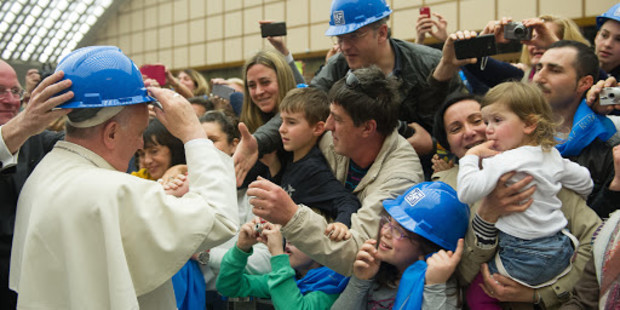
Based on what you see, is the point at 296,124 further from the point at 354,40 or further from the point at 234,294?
the point at 234,294

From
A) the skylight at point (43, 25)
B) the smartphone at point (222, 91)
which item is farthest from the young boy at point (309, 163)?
the skylight at point (43, 25)

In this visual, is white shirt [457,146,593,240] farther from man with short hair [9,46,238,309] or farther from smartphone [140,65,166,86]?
smartphone [140,65,166,86]

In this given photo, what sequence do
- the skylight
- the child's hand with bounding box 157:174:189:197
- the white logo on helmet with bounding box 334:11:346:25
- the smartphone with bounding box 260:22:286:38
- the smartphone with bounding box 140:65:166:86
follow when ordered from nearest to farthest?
the child's hand with bounding box 157:174:189:197 < the white logo on helmet with bounding box 334:11:346:25 < the smartphone with bounding box 260:22:286:38 < the smartphone with bounding box 140:65:166:86 < the skylight

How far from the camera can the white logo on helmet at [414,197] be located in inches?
81.3

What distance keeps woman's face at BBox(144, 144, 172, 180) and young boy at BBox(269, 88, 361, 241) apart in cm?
86

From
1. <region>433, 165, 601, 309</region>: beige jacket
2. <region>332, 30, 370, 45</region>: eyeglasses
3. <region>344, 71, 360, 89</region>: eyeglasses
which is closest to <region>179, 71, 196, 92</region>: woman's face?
<region>332, 30, 370, 45</region>: eyeglasses

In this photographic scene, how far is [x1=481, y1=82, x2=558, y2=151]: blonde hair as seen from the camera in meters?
1.92

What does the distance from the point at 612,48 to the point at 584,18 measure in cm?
298

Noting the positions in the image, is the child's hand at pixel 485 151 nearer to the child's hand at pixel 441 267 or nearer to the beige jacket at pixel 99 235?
the child's hand at pixel 441 267

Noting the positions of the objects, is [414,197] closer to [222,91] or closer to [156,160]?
[156,160]

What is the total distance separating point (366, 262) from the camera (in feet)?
6.57

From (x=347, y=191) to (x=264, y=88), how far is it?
1172 mm

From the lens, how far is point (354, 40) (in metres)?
3.07

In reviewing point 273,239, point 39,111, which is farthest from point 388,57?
point 39,111
